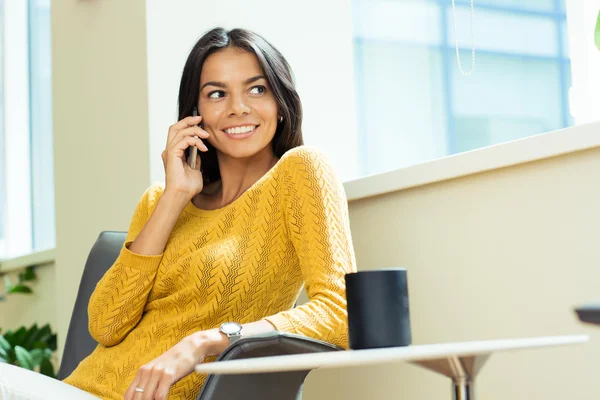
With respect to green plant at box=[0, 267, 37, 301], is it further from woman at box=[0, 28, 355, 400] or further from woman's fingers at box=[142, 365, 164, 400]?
woman's fingers at box=[142, 365, 164, 400]

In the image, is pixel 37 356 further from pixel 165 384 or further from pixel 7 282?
pixel 165 384

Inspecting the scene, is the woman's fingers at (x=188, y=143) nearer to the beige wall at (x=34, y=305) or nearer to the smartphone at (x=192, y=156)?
the smartphone at (x=192, y=156)

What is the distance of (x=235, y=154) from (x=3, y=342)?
2.19 meters

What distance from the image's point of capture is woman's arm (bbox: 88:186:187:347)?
1834mm

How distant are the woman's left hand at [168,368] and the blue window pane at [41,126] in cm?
311

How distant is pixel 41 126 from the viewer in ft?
14.8

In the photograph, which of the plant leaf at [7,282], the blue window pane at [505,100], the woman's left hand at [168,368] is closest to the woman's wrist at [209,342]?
the woman's left hand at [168,368]

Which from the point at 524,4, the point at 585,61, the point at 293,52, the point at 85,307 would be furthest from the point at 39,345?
the point at 585,61

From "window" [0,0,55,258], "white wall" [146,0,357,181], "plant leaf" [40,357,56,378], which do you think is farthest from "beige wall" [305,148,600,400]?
"window" [0,0,55,258]

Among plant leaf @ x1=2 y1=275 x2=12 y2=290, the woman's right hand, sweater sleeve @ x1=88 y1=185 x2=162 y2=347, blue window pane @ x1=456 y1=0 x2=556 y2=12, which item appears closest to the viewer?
sweater sleeve @ x1=88 y1=185 x2=162 y2=347

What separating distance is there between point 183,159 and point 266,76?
276mm

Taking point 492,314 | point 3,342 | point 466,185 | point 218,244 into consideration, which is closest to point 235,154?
point 218,244

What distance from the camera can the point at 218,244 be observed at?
5.82 ft

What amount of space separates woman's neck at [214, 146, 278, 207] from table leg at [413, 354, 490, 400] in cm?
109
